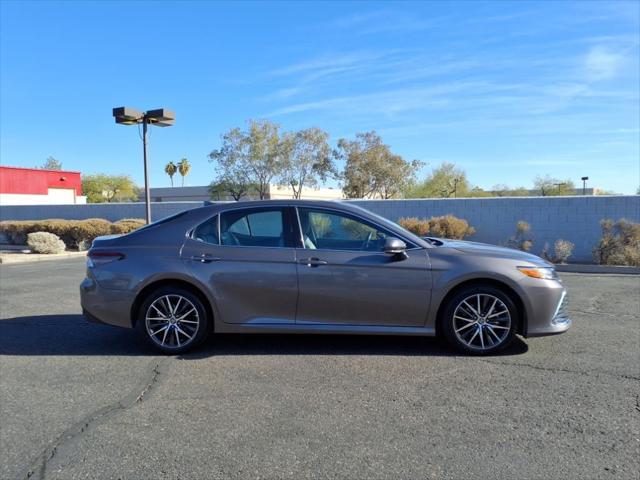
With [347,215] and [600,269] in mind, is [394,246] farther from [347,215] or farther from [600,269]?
[600,269]

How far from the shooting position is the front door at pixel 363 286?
525 cm

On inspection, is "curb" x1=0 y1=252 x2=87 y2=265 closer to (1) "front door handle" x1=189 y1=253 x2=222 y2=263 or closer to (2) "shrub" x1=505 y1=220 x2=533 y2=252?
(1) "front door handle" x1=189 y1=253 x2=222 y2=263

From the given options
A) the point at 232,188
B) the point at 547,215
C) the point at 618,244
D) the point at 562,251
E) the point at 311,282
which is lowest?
the point at 562,251

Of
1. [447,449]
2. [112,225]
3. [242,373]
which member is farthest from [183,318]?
[112,225]

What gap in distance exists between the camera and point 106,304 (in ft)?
18.2

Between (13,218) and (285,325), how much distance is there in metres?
27.4

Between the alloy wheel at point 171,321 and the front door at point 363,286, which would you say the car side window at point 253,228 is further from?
the alloy wheel at point 171,321

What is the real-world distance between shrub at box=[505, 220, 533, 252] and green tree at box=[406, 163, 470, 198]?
30.3 metres

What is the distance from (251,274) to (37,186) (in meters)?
46.7

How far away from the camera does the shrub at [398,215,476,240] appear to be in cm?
1559

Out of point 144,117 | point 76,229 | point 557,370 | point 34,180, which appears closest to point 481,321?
point 557,370

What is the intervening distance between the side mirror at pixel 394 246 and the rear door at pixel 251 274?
0.95m

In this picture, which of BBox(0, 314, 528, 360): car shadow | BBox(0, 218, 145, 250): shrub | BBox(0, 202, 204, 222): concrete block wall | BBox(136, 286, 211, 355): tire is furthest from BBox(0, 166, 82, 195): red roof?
BBox(136, 286, 211, 355): tire

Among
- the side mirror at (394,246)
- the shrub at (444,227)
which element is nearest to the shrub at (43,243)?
the shrub at (444,227)
